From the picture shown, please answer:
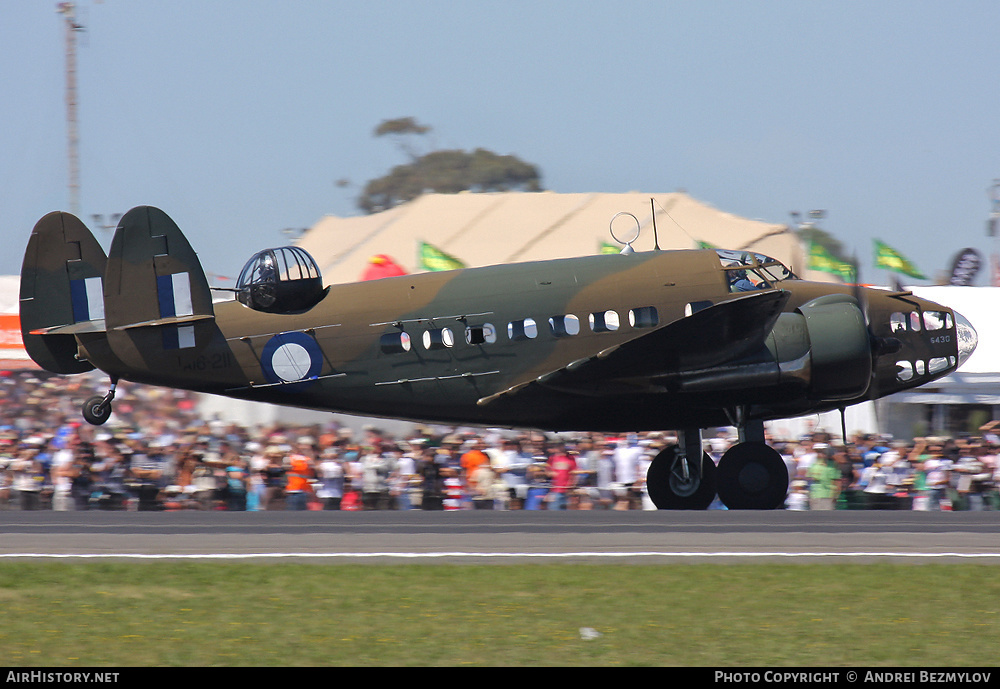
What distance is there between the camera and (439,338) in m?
18.9

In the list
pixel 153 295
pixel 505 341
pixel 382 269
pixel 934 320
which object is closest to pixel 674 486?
pixel 505 341

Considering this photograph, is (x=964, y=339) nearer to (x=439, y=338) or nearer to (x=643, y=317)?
(x=643, y=317)

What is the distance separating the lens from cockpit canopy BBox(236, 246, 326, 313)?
19125 millimetres

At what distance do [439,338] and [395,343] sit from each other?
2.38ft

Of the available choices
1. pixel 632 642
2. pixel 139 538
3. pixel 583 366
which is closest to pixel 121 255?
pixel 139 538

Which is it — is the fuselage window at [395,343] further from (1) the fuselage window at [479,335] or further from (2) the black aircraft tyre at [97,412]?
(2) the black aircraft tyre at [97,412]

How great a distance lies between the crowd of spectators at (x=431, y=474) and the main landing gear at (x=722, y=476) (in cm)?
155

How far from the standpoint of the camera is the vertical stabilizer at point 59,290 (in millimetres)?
19266

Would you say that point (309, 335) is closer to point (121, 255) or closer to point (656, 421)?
point (121, 255)

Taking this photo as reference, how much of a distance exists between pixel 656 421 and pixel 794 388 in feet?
7.43

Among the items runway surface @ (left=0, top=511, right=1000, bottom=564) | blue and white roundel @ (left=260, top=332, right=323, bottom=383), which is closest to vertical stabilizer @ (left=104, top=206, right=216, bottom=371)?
blue and white roundel @ (left=260, top=332, right=323, bottom=383)

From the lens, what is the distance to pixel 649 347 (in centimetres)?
1817

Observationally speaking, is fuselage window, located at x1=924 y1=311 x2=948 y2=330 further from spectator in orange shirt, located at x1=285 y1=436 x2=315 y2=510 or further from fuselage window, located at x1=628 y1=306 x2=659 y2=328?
spectator in orange shirt, located at x1=285 y1=436 x2=315 y2=510
